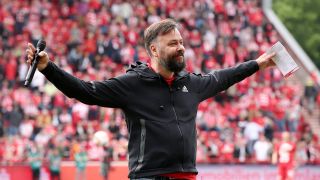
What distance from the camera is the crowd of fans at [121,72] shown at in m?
22.4

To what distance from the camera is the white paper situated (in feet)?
23.1

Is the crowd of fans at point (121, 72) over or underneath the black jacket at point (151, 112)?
over

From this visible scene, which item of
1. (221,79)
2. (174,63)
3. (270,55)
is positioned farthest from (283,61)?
(174,63)

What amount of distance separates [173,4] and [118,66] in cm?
543

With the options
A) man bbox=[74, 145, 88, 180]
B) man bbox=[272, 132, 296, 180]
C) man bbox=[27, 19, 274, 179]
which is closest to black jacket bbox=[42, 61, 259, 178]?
man bbox=[27, 19, 274, 179]

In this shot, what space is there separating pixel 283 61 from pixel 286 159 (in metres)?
14.2

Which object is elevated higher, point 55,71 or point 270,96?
point 270,96

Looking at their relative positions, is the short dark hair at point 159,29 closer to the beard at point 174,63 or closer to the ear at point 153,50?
the ear at point 153,50

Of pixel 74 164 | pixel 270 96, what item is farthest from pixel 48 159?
pixel 270 96

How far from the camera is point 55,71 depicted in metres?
6.13

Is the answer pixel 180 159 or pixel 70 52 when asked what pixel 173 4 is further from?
pixel 180 159

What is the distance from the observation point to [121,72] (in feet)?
85.1

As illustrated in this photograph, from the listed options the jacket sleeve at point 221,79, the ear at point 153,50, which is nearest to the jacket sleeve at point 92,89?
the ear at point 153,50

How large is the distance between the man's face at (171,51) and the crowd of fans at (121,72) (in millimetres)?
14500
